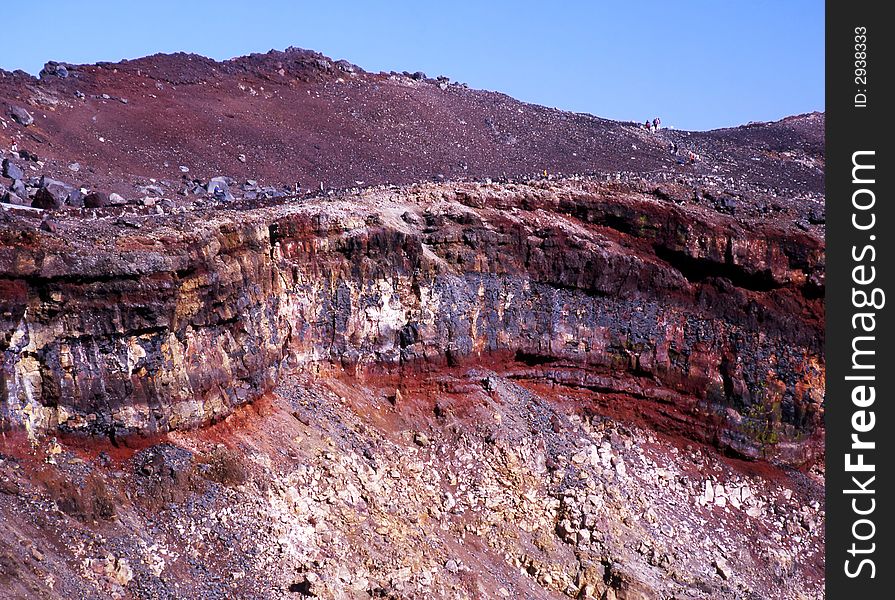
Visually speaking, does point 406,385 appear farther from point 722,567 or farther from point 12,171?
point 12,171

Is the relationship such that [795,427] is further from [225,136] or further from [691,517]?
[225,136]

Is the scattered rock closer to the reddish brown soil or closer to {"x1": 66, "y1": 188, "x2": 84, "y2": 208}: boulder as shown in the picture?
Answer: the reddish brown soil

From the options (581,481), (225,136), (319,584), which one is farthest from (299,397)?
(225,136)

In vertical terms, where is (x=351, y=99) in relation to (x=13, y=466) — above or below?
above

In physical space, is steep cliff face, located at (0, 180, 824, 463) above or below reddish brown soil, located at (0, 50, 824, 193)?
below

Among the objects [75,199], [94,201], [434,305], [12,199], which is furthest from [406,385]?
[12,199]

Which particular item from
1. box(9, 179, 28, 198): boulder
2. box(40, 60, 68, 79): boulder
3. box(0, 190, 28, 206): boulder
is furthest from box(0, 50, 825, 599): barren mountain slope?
box(40, 60, 68, 79): boulder
